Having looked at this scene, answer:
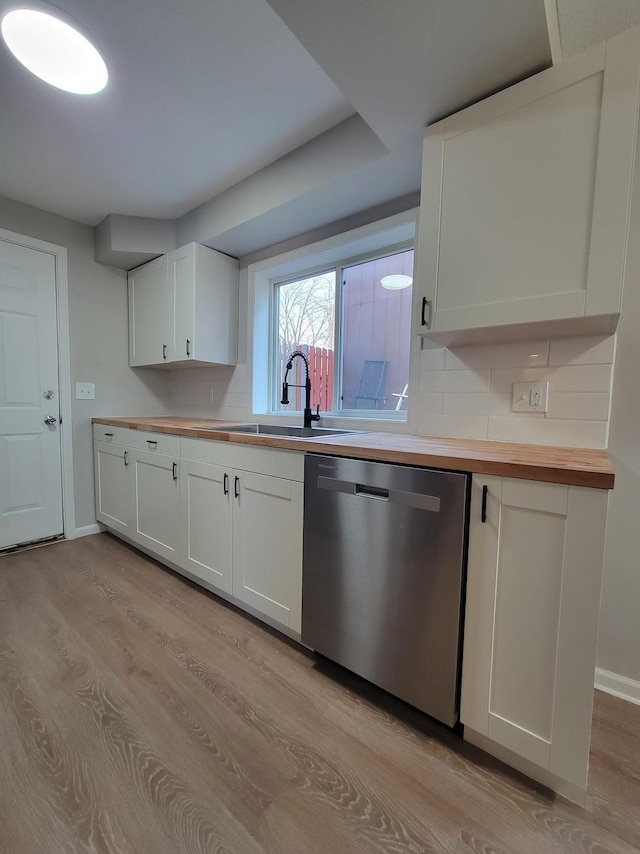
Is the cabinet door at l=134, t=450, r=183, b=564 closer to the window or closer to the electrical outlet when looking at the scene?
the window

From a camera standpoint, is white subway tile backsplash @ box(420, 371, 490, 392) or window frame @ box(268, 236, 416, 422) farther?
window frame @ box(268, 236, 416, 422)

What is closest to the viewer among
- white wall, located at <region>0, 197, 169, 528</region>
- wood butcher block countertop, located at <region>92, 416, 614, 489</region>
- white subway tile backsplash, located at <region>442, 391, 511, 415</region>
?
wood butcher block countertop, located at <region>92, 416, 614, 489</region>

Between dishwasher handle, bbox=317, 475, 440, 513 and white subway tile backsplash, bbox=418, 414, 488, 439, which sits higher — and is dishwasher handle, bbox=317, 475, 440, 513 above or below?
below

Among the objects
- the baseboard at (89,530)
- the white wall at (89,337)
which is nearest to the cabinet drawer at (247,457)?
the white wall at (89,337)

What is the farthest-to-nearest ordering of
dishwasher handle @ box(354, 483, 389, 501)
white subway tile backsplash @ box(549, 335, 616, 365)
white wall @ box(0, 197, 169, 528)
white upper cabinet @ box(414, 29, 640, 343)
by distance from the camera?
white wall @ box(0, 197, 169, 528), white subway tile backsplash @ box(549, 335, 616, 365), dishwasher handle @ box(354, 483, 389, 501), white upper cabinet @ box(414, 29, 640, 343)

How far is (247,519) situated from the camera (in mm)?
1674

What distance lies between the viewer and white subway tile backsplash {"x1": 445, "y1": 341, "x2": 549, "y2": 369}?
145 centimetres

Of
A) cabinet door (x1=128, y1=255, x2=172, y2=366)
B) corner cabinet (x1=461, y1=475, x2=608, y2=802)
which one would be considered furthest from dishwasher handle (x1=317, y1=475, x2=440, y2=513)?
cabinet door (x1=128, y1=255, x2=172, y2=366)

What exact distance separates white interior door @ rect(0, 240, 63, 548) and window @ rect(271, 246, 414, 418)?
1.63 meters

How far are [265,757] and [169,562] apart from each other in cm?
139

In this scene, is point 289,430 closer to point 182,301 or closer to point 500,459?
point 182,301

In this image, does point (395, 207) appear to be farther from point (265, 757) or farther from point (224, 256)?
point (265, 757)

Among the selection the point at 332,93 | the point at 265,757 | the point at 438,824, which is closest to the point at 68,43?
the point at 332,93

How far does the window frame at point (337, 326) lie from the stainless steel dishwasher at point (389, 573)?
84 centimetres
